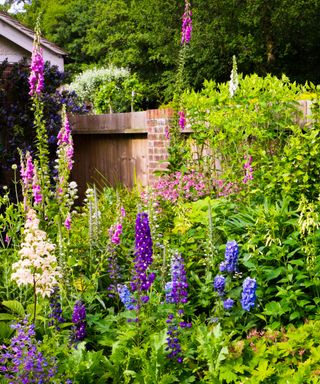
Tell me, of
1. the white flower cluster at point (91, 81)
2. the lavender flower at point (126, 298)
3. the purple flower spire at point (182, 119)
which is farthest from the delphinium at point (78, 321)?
the white flower cluster at point (91, 81)

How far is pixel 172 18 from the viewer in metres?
25.6

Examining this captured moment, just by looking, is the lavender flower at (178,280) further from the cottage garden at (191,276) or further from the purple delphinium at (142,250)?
the purple delphinium at (142,250)

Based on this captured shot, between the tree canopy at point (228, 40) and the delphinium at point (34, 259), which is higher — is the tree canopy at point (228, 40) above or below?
above

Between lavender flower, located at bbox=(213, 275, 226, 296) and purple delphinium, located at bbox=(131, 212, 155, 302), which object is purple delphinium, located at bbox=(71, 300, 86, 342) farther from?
lavender flower, located at bbox=(213, 275, 226, 296)

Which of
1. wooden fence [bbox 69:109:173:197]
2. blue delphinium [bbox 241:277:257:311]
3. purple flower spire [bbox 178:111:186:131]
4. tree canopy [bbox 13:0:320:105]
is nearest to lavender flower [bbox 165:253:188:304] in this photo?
blue delphinium [bbox 241:277:257:311]

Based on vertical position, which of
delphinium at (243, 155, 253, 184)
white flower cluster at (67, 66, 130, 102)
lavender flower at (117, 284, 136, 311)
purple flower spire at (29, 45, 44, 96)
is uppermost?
white flower cluster at (67, 66, 130, 102)

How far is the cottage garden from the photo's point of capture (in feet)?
10.3

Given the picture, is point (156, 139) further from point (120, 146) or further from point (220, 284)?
point (220, 284)

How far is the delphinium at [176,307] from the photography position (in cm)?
324

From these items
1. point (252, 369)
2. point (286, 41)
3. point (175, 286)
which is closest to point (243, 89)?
point (175, 286)

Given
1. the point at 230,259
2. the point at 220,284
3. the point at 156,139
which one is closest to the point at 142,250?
the point at 220,284

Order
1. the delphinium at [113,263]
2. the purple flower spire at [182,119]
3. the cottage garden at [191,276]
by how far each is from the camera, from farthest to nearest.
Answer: the purple flower spire at [182,119]
the delphinium at [113,263]
the cottage garden at [191,276]

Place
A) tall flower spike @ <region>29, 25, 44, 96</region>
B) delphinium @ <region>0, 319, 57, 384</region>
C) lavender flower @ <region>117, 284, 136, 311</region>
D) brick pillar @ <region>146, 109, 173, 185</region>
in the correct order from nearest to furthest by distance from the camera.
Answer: delphinium @ <region>0, 319, 57, 384</region> < lavender flower @ <region>117, 284, 136, 311</region> < tall flower spike @ <region>29, 25, 44, 96</region> < brick pillar @ <region>146, 109, 173, 185</region>

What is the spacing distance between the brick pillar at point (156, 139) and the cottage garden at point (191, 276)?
2.15 m
